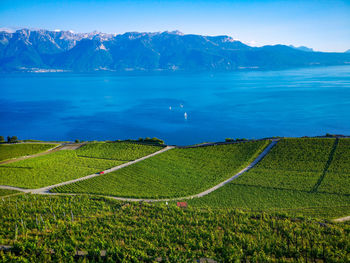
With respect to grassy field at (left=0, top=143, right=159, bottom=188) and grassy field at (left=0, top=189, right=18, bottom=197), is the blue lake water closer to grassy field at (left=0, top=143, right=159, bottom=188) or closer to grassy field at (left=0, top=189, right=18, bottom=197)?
grassy field at (left=0, top=143, right=159, bottom=188)

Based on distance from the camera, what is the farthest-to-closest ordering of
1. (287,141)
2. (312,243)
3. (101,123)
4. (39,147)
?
1. (101,123)
2. (39,147)
3. (287,141)
4. (312,243)

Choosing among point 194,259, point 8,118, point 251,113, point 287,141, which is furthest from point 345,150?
point 8,118

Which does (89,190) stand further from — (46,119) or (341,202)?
(46,119)

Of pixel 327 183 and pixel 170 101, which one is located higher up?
pixel 170 101

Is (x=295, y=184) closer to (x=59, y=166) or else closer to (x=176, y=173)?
(x=176, y=173)

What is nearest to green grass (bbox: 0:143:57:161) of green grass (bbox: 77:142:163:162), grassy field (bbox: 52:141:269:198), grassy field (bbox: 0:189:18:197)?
green grass (bbox: 77:142:163:162)

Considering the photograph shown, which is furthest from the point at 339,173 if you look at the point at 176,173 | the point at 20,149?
the point at 20,149
